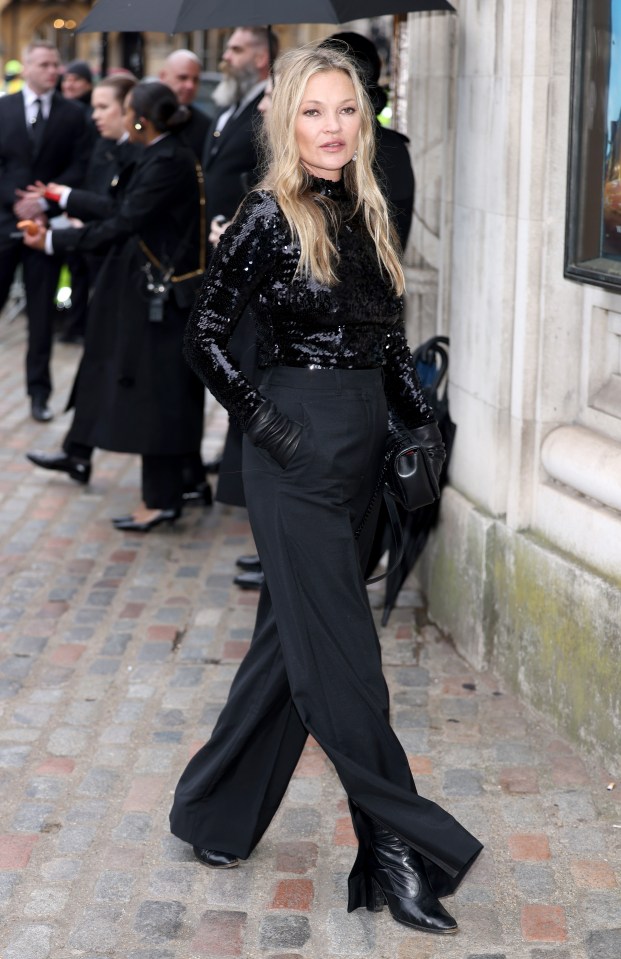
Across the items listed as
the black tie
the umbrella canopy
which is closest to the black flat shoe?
the umbrella canopy

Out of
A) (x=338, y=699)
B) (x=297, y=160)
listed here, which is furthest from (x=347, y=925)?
(x=297, y=160)

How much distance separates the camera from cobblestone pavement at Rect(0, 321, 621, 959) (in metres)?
3.55

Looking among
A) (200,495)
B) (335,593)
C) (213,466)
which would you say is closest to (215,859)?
(335,593)

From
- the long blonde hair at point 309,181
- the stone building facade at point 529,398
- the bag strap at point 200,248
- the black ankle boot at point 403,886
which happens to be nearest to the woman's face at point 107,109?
the bag strap at point 200,248

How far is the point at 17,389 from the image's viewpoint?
34.3 ft

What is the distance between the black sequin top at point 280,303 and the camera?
3449 millimetres

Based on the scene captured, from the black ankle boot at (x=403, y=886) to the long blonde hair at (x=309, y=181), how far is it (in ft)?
4.47

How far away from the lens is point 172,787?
4.36 meters

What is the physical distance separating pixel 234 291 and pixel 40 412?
611 centimetres

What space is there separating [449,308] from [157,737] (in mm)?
2038

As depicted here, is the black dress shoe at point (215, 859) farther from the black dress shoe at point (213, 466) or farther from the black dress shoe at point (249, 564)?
the black dress shoe at point (213, 466)

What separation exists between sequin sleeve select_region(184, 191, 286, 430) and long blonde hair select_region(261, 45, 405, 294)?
52mm

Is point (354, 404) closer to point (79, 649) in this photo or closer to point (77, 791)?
point (77, 791)

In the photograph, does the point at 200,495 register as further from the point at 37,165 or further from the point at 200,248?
the point at 37,165
